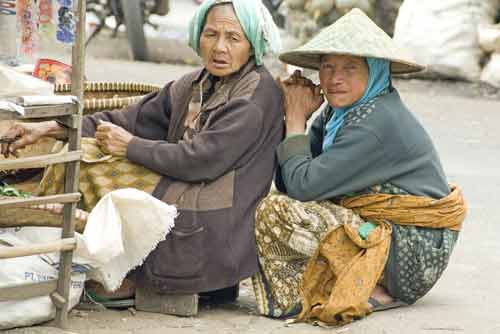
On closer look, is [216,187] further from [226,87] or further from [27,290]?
[27,290]

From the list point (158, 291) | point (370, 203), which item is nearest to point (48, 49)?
point (158, 291)

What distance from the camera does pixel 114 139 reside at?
418 cm

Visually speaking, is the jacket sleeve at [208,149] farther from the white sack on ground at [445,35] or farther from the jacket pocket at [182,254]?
the white sack on ground at [445,35]

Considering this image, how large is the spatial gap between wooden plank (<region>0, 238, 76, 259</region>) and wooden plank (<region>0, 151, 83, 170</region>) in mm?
A: 264

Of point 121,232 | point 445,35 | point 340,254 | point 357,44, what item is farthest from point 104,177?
point 445,35

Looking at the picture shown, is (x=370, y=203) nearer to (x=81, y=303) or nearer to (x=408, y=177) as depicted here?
(x=408, y=177)

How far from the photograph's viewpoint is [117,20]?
41.6ft

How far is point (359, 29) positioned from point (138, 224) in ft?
3.54

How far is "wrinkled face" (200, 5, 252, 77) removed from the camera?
167 inches

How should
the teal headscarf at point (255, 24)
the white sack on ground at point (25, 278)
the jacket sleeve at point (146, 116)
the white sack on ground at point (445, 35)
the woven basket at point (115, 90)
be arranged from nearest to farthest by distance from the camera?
the white sack on ground at point (25, 278), the teal headscarf at point (255, 24), the jacket sleeve at point (146, 116), the woven basket at point (115, 90), the white sack on ground at point (445, 35)

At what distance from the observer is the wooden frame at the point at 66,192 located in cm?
366

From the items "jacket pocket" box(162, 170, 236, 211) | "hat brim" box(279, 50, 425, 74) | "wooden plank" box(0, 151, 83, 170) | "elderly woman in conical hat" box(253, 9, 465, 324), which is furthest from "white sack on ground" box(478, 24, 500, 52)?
"wooden plank" box(0, 151, 83, 170)

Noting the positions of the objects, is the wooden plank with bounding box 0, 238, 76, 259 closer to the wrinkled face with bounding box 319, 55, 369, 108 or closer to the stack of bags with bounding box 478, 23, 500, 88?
the wrinkled face with bounding box 319, 55, 369, 108

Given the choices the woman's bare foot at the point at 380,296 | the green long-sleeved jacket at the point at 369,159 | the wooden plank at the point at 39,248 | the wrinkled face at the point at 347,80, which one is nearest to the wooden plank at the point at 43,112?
the wooden plank at the point at 39,248
